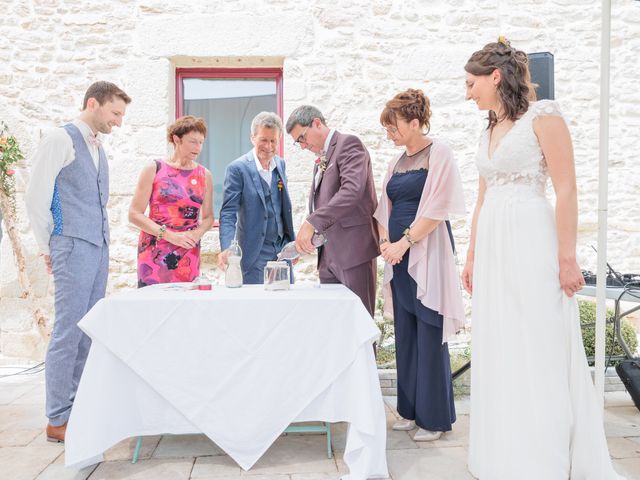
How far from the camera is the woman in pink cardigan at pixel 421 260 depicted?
8.63 ft

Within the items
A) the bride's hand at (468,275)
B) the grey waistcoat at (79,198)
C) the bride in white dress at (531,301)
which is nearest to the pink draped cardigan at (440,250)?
the bride's hand at (468,275)

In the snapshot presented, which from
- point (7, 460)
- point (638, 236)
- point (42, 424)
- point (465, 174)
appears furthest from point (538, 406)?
point (638, 236)

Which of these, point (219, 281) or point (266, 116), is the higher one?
point (266, 116)

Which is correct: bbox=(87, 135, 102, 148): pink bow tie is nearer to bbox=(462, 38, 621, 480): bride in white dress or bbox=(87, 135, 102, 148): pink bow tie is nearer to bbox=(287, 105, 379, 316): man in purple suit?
bbox=(287, 105, 379, 316): man in purple suit

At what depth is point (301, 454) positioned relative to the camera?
2568 millimetres

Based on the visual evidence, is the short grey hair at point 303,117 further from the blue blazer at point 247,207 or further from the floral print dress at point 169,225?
the floral print dress at point 169,225

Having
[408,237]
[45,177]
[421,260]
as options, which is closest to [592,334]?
[421,260]

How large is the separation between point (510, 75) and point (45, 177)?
2.23 metres

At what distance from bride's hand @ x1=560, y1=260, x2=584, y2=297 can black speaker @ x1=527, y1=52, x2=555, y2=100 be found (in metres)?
1.46

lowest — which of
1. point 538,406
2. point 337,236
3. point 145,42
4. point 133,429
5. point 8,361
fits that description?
point 8,361

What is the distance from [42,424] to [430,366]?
2230 mm

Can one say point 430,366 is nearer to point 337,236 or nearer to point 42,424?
point 337,236

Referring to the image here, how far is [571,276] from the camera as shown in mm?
2004

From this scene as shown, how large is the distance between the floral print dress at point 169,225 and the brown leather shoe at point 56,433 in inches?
35.0
